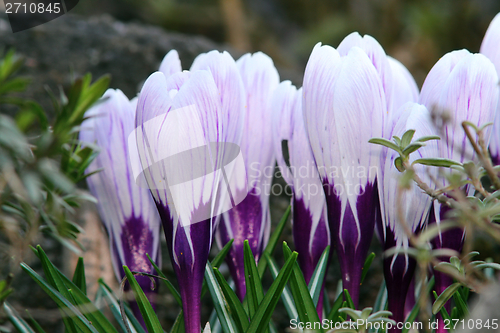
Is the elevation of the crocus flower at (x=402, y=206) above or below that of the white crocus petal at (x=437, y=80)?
below

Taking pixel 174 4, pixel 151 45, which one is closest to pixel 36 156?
pixel 151 45

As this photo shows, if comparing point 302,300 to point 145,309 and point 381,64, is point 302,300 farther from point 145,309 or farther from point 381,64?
point 381,64

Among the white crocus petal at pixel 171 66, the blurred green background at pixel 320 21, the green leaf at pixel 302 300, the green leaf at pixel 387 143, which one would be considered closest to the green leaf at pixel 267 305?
the green leaf at pixel 302 300

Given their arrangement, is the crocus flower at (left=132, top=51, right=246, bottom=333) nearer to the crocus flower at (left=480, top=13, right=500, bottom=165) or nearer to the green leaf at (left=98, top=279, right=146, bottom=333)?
the green leaf at (left=98, top=279, right=146, bottom=333)

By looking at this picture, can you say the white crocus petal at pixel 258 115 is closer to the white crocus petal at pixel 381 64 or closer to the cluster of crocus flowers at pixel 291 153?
the cluster of crocus flowers at pixel 291 153

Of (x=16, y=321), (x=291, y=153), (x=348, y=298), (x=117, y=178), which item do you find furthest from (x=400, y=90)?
(x=16, y=321)

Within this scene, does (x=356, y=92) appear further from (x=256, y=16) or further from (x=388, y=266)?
(x=256, y=16)
